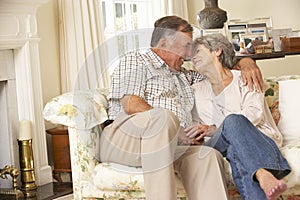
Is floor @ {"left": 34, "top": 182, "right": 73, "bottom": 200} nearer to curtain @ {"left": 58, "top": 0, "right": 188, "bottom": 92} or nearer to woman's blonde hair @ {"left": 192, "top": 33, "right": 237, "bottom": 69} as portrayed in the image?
curtain @ {"left": 58, "top": 0, "right": 188, "bottom": 92}

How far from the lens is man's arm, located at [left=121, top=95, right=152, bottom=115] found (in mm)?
2871

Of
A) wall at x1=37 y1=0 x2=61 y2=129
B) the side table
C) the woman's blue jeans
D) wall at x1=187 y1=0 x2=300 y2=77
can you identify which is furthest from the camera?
wall at x1=187 y1=0 x2=300 y2=77

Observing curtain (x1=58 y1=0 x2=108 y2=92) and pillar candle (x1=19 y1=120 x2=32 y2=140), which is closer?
pillar candle (x1=19 y1=120 x2=32 y2=140)

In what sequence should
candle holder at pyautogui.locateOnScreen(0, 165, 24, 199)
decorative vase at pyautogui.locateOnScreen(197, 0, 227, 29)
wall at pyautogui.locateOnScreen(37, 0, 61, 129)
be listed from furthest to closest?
decorative vase at pyautogui.locateOnScreen(197, 0, 227, 29) → wall at pyautogui.locateOnScreen(37, 0, 61, 129) → candle holder at pyautogui.locateOnScreen(0, 165, 24, 199)

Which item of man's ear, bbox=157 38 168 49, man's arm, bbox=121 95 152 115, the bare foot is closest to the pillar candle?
man's arm, bbox=121 95 152 115

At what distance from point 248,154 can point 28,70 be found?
1598 mm

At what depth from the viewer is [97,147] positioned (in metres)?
2.97

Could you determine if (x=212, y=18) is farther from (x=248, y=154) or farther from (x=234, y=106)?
(x=248, y=154)

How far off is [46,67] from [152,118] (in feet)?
4.86

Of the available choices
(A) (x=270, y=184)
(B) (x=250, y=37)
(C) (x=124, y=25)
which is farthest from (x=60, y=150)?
(B) (x=250, y=37)

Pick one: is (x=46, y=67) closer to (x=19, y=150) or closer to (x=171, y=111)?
(x=19, y=150)

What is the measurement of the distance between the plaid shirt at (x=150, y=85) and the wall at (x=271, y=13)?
8.60 feet

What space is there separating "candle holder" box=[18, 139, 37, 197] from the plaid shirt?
2.60 feet

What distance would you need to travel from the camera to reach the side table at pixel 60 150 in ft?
12.3
